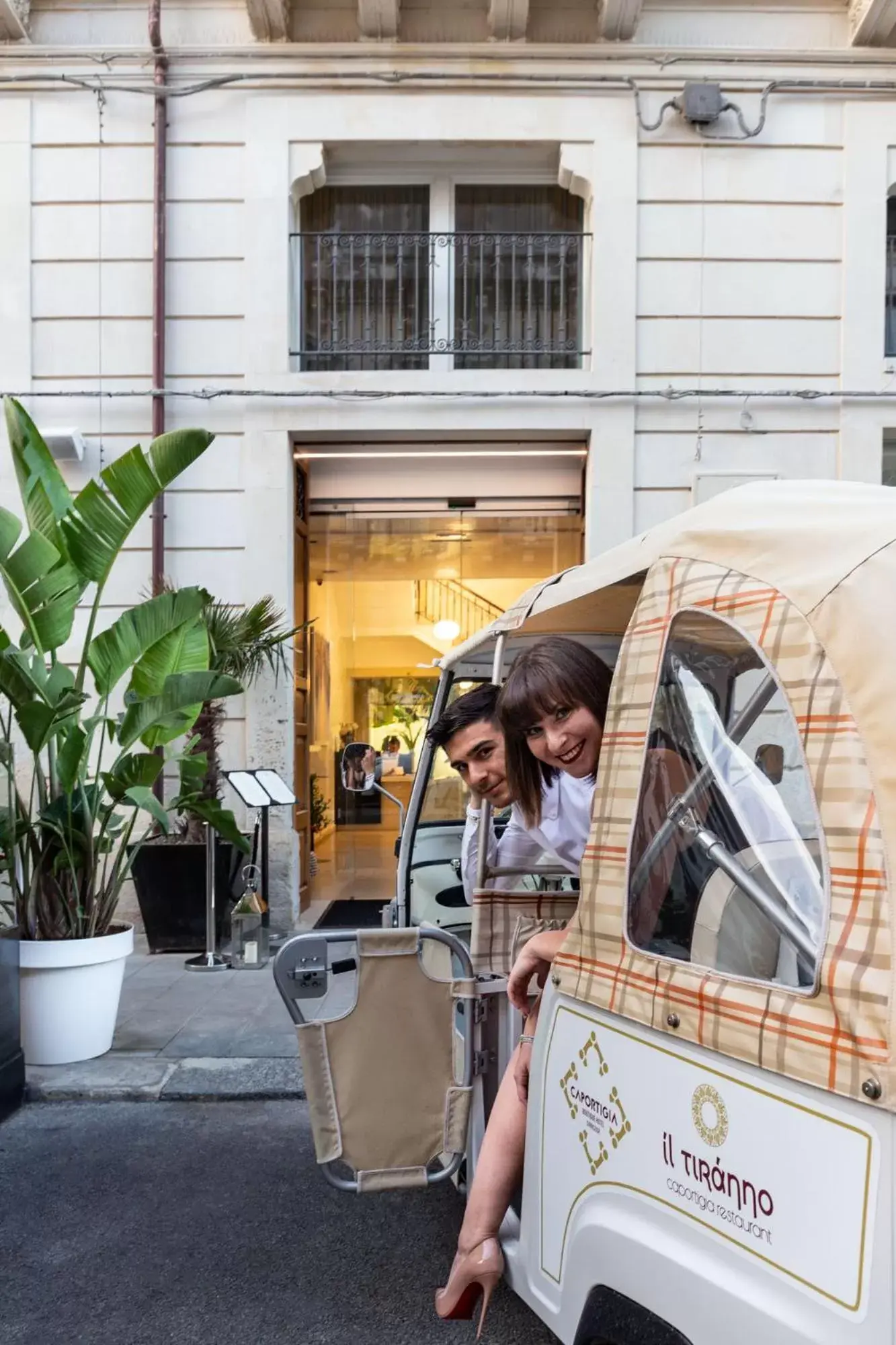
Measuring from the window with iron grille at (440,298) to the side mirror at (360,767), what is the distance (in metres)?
5.88

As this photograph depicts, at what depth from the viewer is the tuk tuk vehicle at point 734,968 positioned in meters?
1.37

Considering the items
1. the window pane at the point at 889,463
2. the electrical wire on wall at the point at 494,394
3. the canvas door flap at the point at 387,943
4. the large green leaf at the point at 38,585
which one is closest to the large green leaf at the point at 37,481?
the large green leaf at the point at 38,585

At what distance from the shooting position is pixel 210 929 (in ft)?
24.4

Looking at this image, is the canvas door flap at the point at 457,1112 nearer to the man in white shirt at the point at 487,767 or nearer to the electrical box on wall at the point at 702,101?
the man in white shirt at the point at 487,767

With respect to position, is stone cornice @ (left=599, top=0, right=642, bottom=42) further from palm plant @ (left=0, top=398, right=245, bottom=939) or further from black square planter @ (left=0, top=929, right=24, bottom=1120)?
black square planter @ (left=0, top=929, right=24, bottom=1120)

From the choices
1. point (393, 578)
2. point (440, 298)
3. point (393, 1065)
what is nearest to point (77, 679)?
point (393, 1065)

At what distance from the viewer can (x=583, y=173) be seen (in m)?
8.99

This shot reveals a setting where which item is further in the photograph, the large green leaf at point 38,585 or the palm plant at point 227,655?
the palm plant at point 227,655

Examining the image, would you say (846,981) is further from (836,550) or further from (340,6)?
(340,6)

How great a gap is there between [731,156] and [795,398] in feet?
7.30

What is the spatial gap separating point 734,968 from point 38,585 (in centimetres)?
464

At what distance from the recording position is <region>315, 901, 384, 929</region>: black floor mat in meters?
8.80

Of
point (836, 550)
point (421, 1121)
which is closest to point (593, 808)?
point (836, 550)

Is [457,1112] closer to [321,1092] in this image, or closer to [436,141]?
[321,1092]
